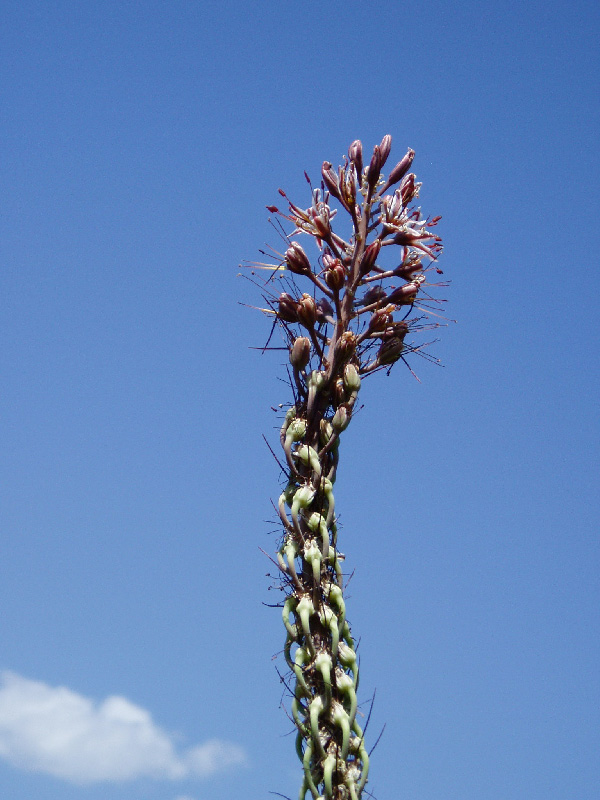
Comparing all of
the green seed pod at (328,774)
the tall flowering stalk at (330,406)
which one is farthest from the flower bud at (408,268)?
the green seed pod at (328,774)

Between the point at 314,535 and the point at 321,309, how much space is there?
7.68ft

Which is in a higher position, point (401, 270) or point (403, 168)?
point (403, 168)

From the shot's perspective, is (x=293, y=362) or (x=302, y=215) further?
(x=302, y=215)

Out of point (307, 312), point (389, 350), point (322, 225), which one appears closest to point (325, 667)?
point (389, 350)

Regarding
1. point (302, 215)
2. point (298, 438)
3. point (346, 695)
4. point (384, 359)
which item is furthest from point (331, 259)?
point (346, 695)

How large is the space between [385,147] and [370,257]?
120cm

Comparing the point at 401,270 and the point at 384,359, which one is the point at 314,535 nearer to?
the point at 384,359

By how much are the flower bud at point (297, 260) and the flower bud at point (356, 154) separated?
107 centimetres

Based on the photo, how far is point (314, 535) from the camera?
8.54m

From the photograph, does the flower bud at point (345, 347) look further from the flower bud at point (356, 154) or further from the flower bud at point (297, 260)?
the flower bud at point (356, 154)

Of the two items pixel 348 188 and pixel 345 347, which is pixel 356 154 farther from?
pixel 345 347

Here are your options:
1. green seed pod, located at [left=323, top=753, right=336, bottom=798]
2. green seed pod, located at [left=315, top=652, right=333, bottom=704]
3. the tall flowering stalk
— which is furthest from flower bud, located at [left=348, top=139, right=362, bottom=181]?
green seed pod, located at [left=323, top=753, right=336, bottom=798]

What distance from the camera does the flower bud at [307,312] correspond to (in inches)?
369

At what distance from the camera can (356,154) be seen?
33.0 ft
